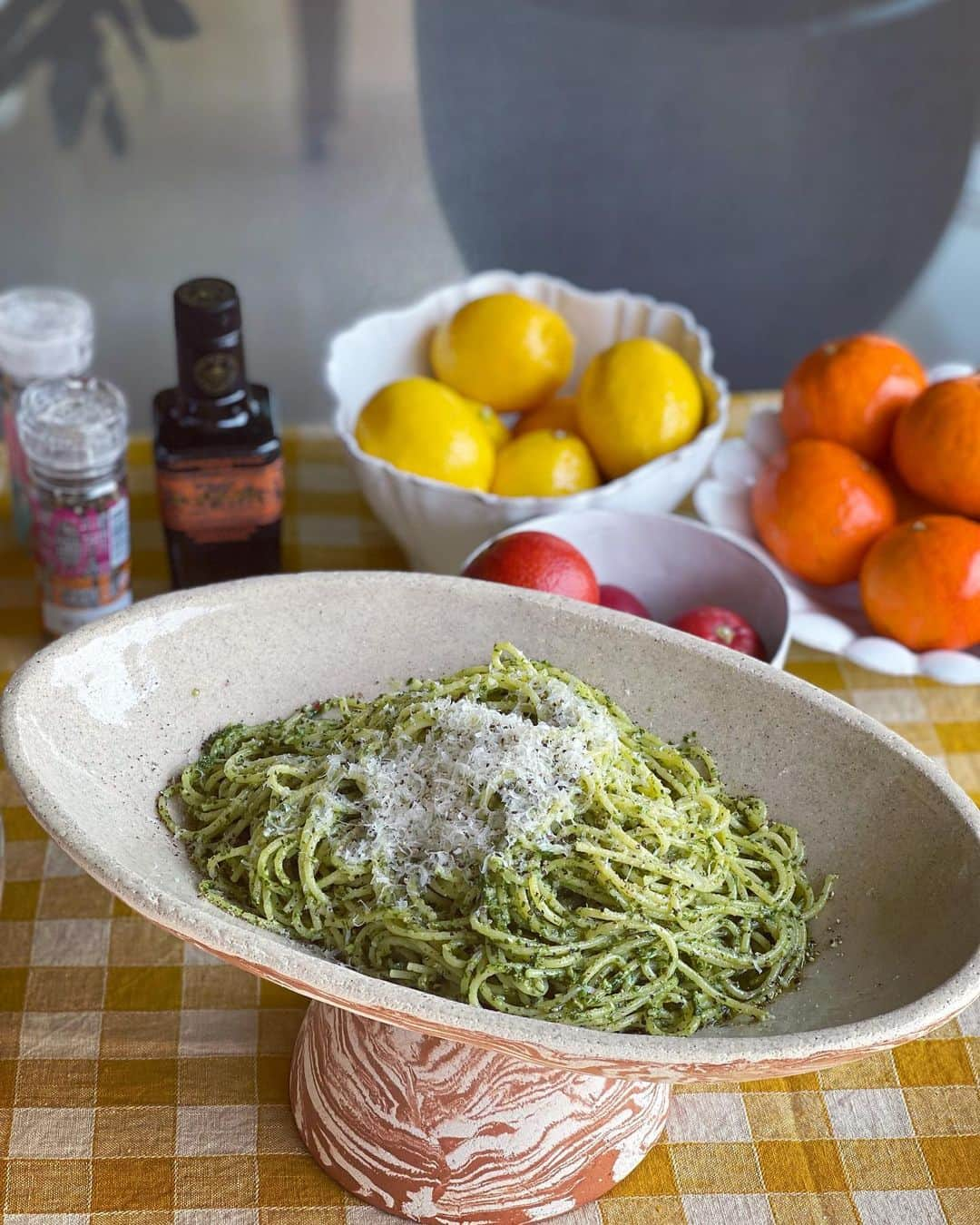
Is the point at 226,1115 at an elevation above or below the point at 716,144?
below

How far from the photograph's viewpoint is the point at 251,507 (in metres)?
1.18

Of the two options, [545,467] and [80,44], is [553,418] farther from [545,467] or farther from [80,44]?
[80,44]

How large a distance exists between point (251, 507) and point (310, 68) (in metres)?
0.76

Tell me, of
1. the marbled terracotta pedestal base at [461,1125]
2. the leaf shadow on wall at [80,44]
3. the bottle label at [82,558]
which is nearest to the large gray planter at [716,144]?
the leaf shadow on wall at [80,44]

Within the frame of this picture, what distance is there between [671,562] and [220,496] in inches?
14.5

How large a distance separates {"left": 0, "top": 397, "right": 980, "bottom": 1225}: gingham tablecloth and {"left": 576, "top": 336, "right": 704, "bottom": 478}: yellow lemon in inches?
20.4

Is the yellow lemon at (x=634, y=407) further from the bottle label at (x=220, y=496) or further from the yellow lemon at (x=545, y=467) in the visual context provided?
the bottle label at (x=220, y=496)

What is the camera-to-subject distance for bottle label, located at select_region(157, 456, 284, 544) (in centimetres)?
115

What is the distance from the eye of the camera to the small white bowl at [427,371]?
116 cm

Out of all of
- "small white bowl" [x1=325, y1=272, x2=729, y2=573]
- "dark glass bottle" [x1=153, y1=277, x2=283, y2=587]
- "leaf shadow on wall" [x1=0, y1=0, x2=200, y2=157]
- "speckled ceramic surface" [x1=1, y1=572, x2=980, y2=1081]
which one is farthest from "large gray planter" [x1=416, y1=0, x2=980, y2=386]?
"speckled ceramic surface" [x1=1, y1=572, x2=980, y2=1081]

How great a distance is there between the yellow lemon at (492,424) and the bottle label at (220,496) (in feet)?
0.62

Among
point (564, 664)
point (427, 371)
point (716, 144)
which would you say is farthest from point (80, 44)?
point (564, 664)

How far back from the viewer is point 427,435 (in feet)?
3.86

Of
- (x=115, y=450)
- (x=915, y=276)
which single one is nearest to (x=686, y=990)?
(x=115, y=450)
